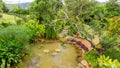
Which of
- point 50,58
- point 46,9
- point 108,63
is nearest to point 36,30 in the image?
point 46,9

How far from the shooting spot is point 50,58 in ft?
32.3

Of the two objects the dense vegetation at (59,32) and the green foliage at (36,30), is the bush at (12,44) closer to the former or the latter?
the dense vegetation at (59,32)

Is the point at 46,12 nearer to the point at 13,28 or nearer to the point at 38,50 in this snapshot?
the point at 38,50

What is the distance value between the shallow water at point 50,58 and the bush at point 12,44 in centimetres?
48

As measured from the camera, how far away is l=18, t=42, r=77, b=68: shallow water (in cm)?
908

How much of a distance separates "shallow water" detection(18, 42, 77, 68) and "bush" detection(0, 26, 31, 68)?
1.58 feet

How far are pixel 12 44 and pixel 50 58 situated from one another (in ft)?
6.23

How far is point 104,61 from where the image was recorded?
7.83 metres

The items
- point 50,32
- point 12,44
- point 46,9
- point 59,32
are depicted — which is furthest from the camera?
point 59,32

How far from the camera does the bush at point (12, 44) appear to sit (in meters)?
8.53

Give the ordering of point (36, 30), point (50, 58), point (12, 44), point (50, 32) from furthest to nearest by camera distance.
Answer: point (50, 32) → point (36, 30) → point (50, 58) → point (12, 44)

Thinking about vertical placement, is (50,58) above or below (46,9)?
below

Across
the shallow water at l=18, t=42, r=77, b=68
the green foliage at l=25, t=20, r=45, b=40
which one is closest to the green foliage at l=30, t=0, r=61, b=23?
the green foliage at l=25, t=20, r=45, b=40

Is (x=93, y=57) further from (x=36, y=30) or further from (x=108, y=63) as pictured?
(x=36, y=30)
